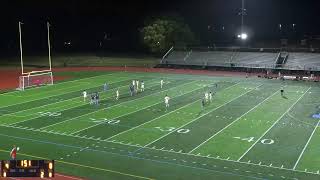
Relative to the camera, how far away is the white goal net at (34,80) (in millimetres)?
43781

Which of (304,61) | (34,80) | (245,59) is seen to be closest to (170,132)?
(34,80)

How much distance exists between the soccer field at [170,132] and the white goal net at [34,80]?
6.91ft

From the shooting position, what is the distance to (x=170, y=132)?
84.7 feet

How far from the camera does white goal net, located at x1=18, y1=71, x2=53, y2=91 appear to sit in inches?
1724

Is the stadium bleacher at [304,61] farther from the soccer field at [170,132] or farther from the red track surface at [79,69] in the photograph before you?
the soccer field at [170,132]

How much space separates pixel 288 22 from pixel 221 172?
83463 millimetres

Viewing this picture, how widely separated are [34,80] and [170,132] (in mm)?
25013

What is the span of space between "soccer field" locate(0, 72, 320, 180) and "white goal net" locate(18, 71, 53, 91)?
211cm

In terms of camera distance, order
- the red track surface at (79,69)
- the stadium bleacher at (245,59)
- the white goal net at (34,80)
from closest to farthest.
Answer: the white goal net at (34,80), the red track surface at (79,69), the stadium bleacher at (245,59)

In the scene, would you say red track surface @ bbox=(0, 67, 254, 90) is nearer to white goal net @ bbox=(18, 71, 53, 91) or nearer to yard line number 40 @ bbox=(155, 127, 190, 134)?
white goal net @ bbox=(18, 71, 53, 91)
